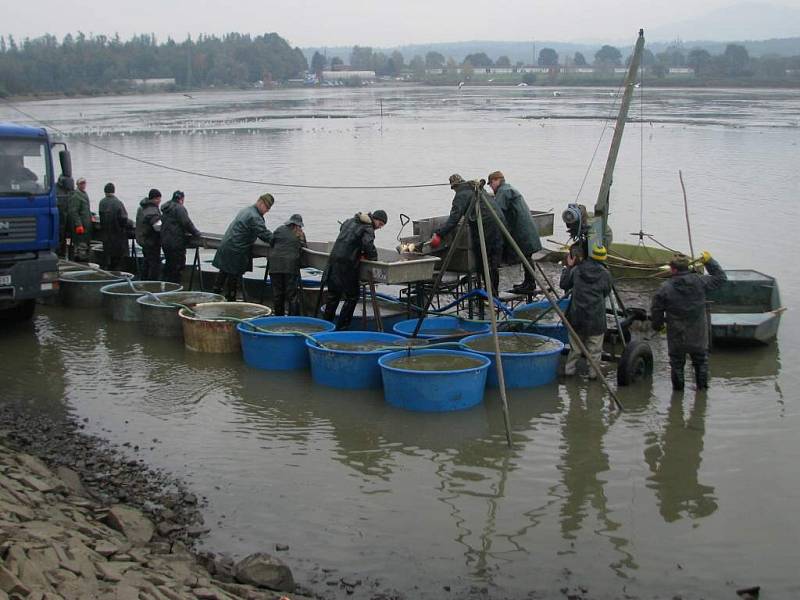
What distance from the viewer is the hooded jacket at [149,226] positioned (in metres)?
15.2

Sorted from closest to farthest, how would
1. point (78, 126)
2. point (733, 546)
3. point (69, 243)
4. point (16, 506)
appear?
point (16, 506) → point (733, 546) → point (69, 243) → point (78, 126)

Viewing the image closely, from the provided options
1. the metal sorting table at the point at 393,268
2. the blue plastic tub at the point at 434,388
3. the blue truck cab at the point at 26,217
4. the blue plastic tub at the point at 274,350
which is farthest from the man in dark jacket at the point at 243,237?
the blue plastic tub at the point at 434,388

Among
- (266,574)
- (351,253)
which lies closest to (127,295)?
(351,253)

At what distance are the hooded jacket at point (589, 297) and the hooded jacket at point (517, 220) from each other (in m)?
2.43

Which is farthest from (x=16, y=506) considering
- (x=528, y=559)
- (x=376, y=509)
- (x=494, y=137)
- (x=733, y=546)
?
(x=494, y=137)

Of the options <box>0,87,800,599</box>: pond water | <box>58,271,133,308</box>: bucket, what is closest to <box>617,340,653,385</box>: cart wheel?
<box>0,87,800,599</box>: pond water

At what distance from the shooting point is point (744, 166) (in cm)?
3769

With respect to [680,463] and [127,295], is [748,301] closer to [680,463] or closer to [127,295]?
[680,463]

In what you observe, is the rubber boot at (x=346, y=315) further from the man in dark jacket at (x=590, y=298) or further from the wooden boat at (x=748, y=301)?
the wooden boat at (x=748, y=301)

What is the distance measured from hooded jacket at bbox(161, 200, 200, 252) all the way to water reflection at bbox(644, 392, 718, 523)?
7.64 meters

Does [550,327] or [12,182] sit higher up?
[12,182]

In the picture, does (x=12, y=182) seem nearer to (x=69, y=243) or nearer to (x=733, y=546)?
(x=69, y=243)

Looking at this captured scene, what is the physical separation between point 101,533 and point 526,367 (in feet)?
18.1

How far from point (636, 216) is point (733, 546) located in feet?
68.6
